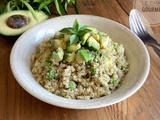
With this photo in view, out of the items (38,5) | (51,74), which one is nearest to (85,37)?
(51,74)

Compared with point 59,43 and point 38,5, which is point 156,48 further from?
point 38,5

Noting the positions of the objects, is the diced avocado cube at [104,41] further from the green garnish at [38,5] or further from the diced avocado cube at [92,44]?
the green garnish at [38,5]

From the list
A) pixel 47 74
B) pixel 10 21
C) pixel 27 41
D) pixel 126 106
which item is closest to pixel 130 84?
pixel 126 106

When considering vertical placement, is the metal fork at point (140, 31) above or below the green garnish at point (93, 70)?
below

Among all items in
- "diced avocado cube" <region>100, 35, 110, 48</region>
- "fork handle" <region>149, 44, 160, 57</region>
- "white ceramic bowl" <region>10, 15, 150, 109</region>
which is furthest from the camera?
"fork handle" <region>149, 44, 160, 57</region>

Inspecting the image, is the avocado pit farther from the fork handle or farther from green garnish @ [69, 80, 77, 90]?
the fork handle

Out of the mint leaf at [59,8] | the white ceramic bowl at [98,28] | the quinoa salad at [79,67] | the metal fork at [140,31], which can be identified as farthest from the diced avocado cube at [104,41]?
the mint leaf at [59,8]

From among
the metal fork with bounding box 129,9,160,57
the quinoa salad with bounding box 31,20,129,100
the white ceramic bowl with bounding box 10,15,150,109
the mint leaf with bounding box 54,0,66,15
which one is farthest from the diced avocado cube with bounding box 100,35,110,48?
the mint leaf with bounding box 54,0,66,15
